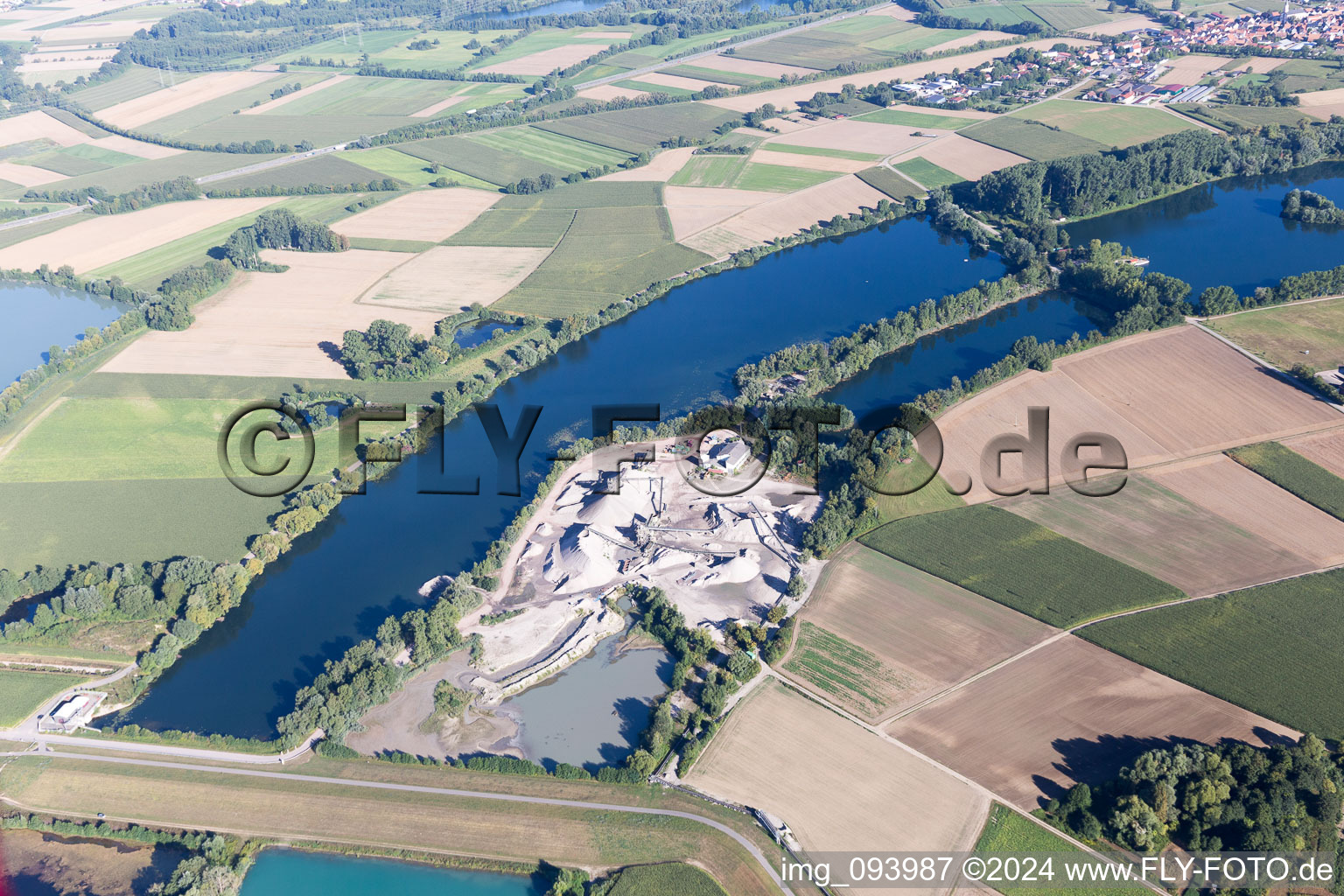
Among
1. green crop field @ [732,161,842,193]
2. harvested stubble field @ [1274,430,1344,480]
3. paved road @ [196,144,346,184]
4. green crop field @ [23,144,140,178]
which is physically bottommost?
harvested stubble field @ [1274,430,1344,480]

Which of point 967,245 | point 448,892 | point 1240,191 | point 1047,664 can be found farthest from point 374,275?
point 1240,191

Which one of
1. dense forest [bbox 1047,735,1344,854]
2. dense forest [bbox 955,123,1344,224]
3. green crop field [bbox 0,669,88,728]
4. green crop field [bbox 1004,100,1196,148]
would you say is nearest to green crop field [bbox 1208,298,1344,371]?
dense forest [bbox 955,123,1344,224]

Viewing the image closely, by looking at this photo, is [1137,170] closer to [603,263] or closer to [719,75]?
[603,263]

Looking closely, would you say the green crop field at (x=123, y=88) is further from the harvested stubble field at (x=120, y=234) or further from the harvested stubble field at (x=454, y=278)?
the harvested stubble field at (x=454, y=278)

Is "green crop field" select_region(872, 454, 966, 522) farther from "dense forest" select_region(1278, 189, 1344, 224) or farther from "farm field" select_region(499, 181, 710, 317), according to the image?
"dense forest" select_region(1278, 189, 1344, 224)

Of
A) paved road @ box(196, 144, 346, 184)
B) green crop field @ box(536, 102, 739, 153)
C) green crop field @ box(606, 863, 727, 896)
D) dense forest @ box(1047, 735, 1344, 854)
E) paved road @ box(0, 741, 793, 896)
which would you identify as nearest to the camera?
dense forest @ box(1047, 735, 1344, 854)
